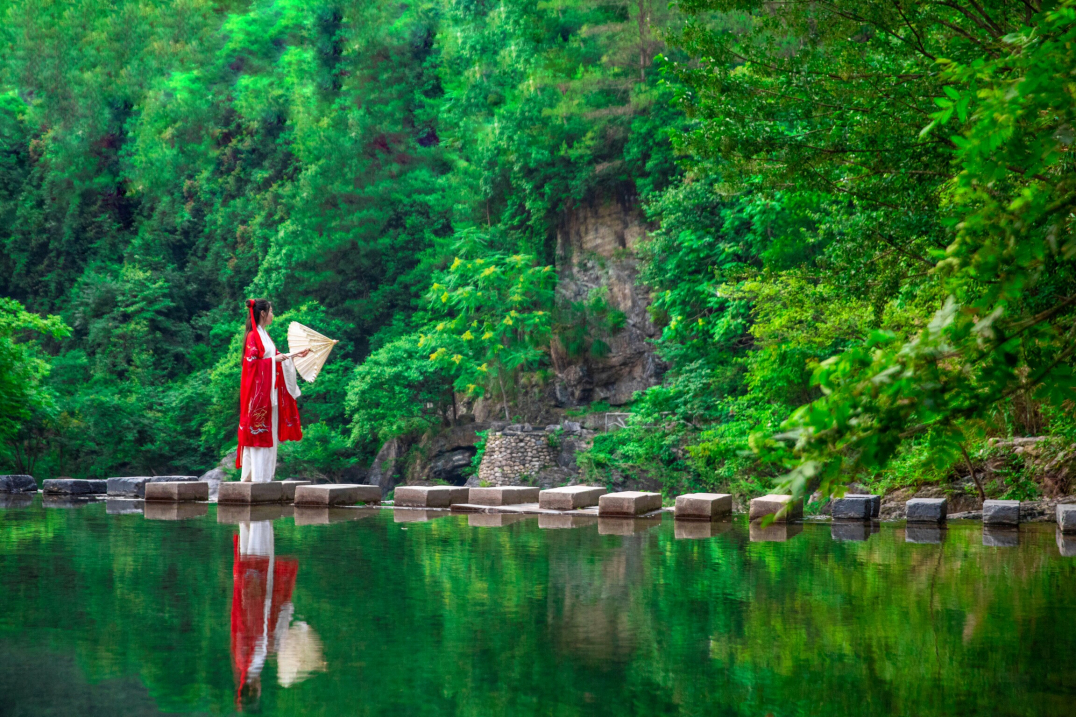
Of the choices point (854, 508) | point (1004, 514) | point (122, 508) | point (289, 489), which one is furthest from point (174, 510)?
point (1004, 514)

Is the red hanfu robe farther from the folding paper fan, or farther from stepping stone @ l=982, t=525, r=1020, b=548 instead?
stepping stone @ l=982, t=525, r=1020, b=548

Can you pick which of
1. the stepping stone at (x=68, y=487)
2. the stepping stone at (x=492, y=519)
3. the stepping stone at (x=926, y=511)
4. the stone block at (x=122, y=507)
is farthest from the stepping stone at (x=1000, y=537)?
the stepping stone at (x=68, y=487)

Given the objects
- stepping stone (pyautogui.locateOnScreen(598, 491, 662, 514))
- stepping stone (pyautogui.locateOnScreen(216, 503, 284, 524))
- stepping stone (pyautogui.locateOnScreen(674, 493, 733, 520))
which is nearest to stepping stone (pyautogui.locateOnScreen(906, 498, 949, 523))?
stepping stone (pyautogui.locateOnScreen(674, 493, 733, 520))

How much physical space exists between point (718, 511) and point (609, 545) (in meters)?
2.59

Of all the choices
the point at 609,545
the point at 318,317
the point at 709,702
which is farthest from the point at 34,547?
the point at 318,317

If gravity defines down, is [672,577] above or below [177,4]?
below

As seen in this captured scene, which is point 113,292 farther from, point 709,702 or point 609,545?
point 709,702

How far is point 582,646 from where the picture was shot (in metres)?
4.55

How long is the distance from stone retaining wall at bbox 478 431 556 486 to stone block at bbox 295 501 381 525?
16.3 metres

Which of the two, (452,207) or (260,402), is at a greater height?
(452,207)

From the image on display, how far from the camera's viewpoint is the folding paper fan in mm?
12188

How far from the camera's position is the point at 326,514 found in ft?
34.4

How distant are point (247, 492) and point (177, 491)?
1072 millimetres

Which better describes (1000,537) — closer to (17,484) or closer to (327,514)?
(327,514)
